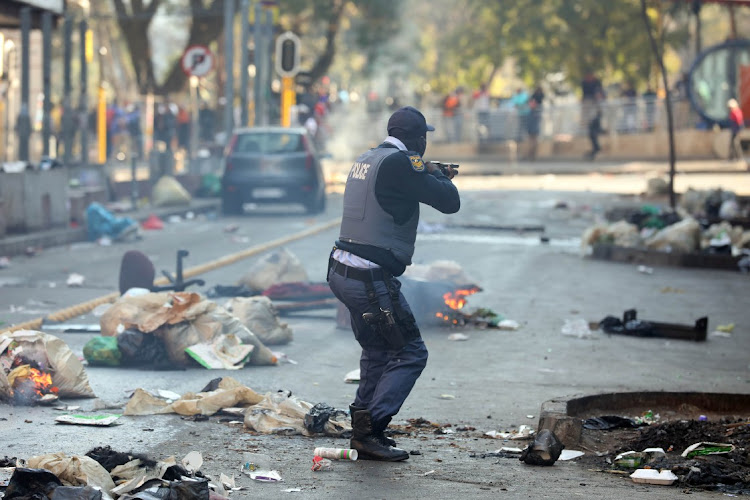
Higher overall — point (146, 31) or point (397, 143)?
point (146, 31)

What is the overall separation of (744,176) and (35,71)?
24184 mm

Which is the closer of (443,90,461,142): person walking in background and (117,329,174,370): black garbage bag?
(117,329,174,370): black garbage bag

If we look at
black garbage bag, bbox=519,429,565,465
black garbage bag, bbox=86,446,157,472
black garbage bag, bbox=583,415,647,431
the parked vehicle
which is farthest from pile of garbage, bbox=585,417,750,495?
the parked vehicle

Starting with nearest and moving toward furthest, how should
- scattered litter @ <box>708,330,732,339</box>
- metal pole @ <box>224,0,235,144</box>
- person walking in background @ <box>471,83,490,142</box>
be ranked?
scattered litter @ <box>708,330,732,339</box> → metal pole @ <box>224,0,235,144</box> → person walking in background @ <box>471,83,490,142</box>

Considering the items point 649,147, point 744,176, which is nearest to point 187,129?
point 649,147

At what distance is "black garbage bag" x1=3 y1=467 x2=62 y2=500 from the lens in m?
4.93

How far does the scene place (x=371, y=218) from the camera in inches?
250

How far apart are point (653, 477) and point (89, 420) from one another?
10.1ft

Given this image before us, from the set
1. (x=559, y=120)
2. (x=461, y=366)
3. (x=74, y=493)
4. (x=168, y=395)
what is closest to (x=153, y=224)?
(x=461, y=366)

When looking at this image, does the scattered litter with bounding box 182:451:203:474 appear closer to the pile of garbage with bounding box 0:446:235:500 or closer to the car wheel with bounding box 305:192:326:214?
the pile of garbage with bounding box 0:446:235:500

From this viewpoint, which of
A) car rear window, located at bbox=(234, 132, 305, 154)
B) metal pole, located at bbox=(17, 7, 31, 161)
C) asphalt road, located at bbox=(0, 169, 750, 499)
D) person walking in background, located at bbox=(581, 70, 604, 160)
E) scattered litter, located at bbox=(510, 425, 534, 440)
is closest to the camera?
asphalt road, located at bbox=(0, 169, 750, 499)

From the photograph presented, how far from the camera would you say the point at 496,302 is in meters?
12.5

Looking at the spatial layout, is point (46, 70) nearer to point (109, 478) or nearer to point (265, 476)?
point (265, 476)

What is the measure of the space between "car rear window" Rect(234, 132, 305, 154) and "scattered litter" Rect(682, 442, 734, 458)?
17.3 m
